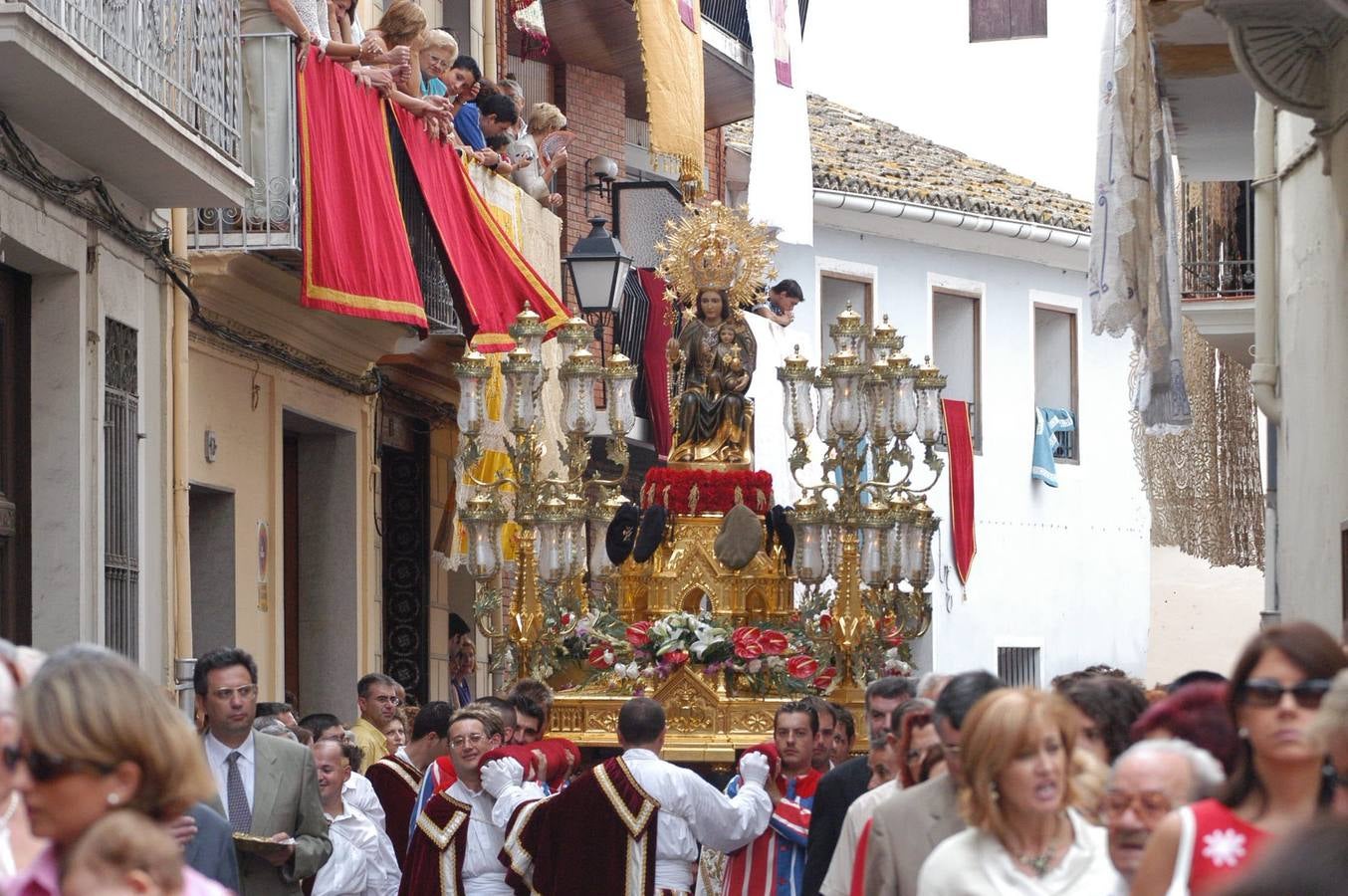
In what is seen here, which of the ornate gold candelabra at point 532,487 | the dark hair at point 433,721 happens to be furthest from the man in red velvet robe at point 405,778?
the ornate gold candelabra at point 532,487

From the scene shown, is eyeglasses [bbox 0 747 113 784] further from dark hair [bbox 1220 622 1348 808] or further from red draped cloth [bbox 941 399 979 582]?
red draped cloth [bbox 941 399 979 582]

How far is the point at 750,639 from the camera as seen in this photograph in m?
13.0

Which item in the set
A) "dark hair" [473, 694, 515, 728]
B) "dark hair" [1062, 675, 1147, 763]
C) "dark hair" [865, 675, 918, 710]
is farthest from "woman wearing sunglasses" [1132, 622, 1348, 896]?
"dark hair" [473, 694, 515, 728]

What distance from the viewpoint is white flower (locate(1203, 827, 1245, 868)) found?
457cm

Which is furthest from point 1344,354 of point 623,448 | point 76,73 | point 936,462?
point 76,73

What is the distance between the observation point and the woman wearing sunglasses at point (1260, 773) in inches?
181

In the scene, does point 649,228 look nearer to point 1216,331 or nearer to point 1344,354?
point 1216,331

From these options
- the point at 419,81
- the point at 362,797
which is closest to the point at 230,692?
the point at 362,797

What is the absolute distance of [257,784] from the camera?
7949mm

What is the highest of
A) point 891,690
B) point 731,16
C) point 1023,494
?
point 731,16

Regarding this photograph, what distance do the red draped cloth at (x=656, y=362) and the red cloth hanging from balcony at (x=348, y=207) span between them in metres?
7.09

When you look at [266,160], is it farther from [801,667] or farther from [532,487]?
[801,667]

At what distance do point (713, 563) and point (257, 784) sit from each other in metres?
6.08

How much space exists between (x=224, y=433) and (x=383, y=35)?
2.67 m
